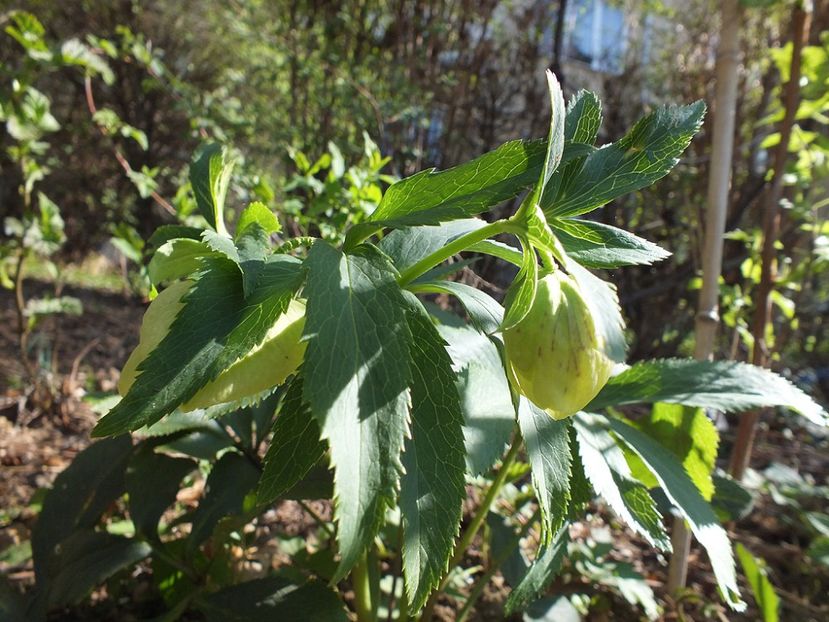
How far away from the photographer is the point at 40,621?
686 millimetres

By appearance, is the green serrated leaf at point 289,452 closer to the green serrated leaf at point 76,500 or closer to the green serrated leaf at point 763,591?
the green serrated leaf at point 76,500

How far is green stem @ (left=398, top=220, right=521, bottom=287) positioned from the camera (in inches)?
17.2

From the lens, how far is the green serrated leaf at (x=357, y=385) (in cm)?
35

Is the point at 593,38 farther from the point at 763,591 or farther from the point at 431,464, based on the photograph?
the point at 431,464

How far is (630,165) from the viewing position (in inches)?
19.1

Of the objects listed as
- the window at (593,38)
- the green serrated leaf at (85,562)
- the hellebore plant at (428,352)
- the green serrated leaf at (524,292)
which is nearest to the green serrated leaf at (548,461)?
the hellebore plant at (428,352)

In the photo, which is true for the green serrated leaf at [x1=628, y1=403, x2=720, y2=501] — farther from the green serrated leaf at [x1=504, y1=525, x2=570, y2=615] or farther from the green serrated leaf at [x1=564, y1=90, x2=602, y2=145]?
the green serrated leaf at [x1=564, y1=90, x2=602, y2=145]

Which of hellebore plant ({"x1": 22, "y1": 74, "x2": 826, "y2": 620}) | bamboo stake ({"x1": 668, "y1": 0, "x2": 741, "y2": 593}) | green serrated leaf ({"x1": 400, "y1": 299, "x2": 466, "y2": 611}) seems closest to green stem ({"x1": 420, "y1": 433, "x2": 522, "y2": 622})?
hellebore plant ({"x1": 22, "y1": 74, "x2": 826, "y2": 620})

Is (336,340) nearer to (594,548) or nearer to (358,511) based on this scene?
(358,511)

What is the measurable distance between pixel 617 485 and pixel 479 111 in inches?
73.9

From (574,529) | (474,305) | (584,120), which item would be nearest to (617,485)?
(474,305)

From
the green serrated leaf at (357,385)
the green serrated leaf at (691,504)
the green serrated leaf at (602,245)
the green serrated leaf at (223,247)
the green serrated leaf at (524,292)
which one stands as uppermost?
the green serrated leaf at (602,245)

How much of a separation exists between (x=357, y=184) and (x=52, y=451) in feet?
3.46

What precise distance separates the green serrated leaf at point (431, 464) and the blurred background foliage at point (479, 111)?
649 mm
